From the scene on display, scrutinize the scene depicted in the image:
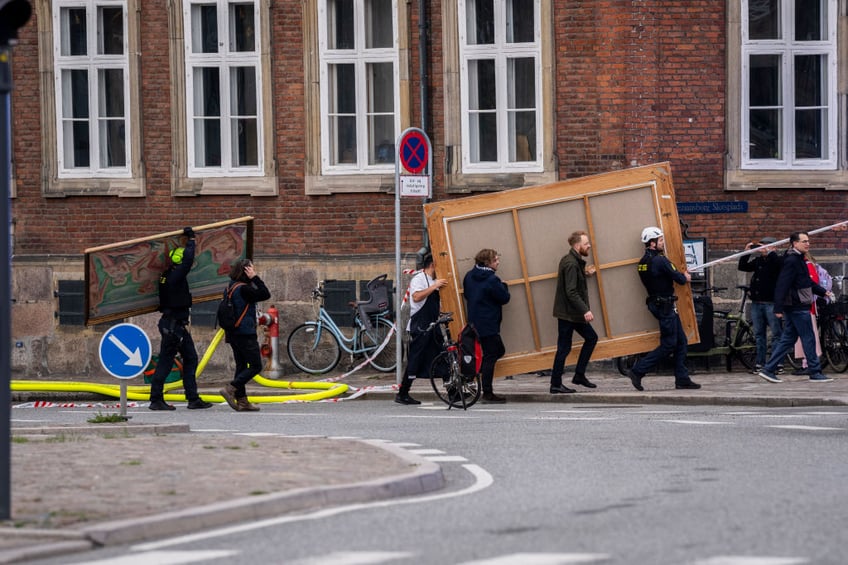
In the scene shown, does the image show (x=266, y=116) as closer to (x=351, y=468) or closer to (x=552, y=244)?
(x=552, y=244)

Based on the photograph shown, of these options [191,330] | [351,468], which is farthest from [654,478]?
[191,330]

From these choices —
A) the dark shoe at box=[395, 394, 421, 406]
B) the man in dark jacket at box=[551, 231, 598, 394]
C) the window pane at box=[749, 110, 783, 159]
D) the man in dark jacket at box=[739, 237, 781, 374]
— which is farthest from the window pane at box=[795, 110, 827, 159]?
the dark shoe at box=[395, 394, 421, 406]

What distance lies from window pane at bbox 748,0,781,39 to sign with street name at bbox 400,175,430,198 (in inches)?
221

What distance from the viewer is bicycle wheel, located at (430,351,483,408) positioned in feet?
57.1

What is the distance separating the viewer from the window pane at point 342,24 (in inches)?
929

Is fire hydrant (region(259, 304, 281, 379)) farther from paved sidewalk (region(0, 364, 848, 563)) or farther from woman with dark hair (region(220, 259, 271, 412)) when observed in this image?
paved sidewalk (region(0, 364, 848, 563))

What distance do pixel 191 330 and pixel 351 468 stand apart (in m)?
13.5

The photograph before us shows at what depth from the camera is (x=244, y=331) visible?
17922 mm

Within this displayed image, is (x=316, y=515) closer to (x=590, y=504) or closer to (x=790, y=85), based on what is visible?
(x=590, y=504)

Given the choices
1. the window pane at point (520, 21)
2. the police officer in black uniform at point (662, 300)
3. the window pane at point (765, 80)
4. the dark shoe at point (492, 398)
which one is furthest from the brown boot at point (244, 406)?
the window pane at point (765, 80)

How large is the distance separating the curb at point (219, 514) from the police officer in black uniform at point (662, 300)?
822cm

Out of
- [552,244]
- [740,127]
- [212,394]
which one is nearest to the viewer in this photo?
[552,244]

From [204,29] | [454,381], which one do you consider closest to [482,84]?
[204,29]

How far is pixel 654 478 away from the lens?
1042 centimetres
